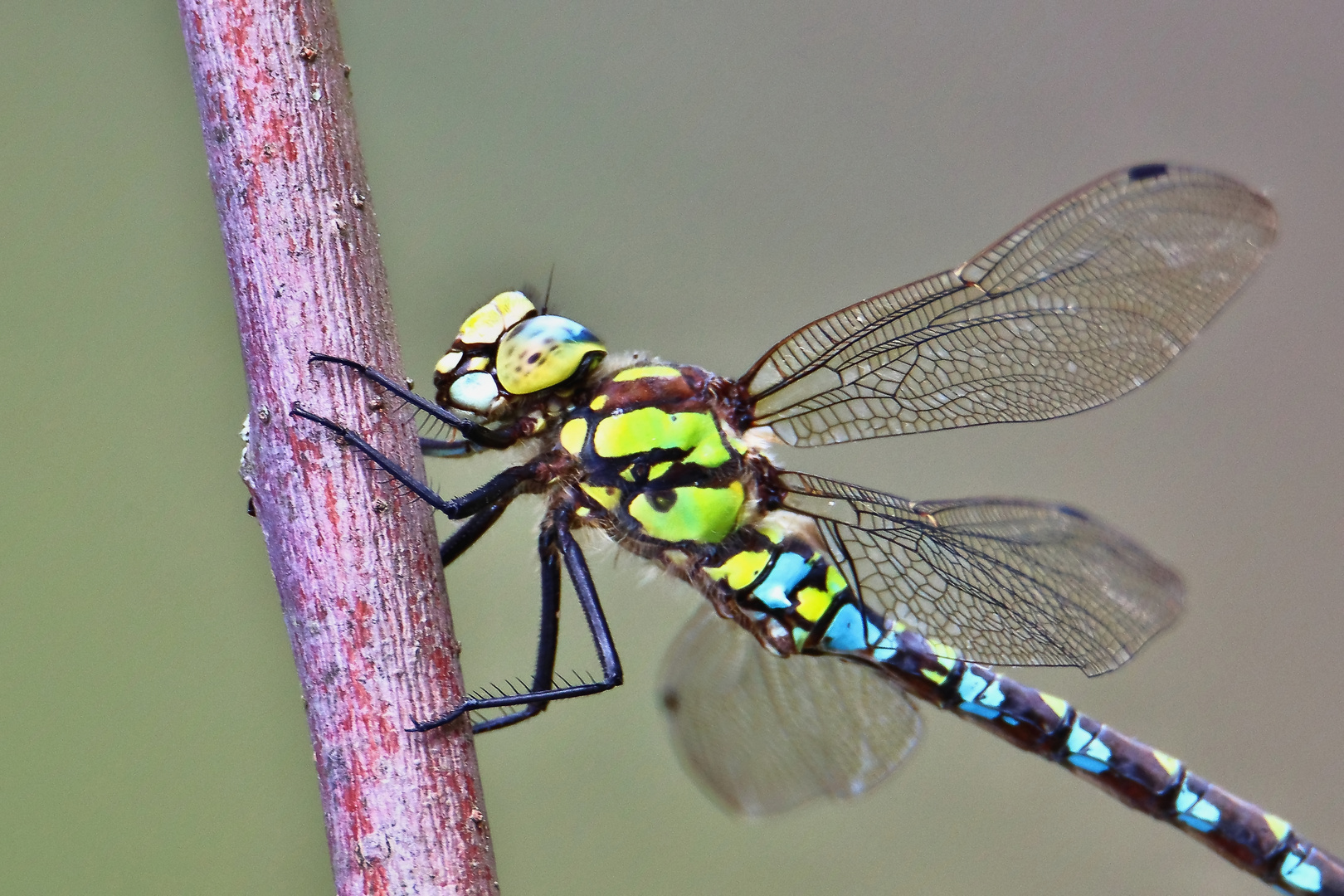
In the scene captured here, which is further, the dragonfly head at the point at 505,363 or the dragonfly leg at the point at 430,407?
the dragonfly head at the point at 505,363

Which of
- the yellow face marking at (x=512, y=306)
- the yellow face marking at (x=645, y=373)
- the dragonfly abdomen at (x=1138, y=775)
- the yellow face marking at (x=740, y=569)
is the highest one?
the yellow face marking at (x=512, y=306)

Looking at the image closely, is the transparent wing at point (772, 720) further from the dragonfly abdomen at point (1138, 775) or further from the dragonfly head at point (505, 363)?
the dragonfly head at point (505, 363)

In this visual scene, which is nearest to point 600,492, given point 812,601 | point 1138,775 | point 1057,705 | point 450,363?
point 450,363

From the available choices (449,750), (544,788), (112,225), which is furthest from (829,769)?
(112,225)

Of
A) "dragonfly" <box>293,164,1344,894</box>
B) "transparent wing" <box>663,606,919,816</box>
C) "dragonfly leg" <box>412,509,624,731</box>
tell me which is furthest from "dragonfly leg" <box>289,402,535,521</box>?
"transparent wing" <box>663,606,919,816</box>

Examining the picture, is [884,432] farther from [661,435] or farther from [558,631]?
[558,631]

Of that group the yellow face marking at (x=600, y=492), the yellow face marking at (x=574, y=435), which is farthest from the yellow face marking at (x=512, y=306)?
the yellow face marking at (x=600, y=492)

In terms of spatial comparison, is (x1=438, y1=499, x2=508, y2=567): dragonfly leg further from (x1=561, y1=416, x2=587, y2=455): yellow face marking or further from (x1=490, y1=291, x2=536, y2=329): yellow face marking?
(x1=490, y1=291, x2=536, y2=329): yellow face marking

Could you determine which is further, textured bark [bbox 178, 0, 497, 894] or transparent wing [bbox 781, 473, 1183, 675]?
transparent wing [bbox 781, 473, 1183, 675]
